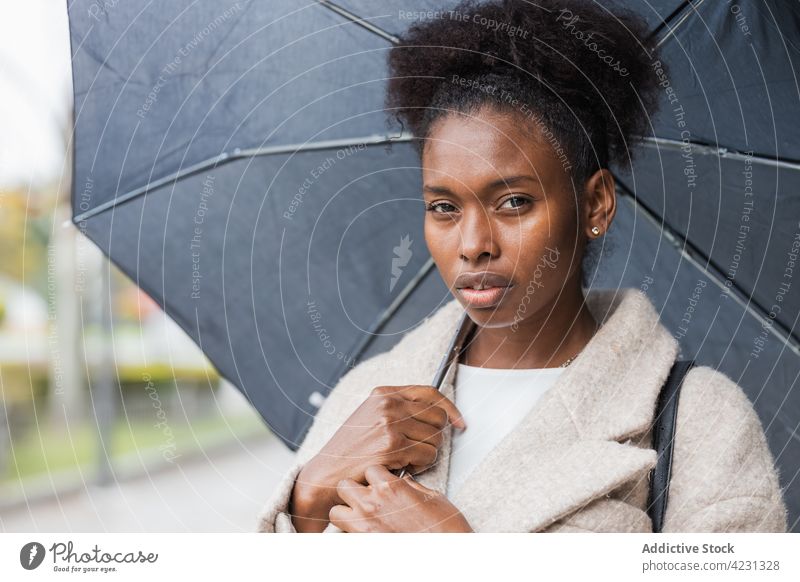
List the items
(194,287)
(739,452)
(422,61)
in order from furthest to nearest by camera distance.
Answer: (194,287), (422,61), (739,452)

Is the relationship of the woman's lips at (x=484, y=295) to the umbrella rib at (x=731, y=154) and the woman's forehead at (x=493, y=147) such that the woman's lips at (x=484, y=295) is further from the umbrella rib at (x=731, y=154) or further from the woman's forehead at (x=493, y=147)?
the umbrella rib at (x=731, y=154)

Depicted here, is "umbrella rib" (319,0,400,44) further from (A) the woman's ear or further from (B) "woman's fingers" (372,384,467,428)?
(B) "woman's fingers" (372,384,467,428)

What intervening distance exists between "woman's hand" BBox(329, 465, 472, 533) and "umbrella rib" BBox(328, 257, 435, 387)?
0.22 m

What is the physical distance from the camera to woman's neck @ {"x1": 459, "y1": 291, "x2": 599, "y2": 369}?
753 mm

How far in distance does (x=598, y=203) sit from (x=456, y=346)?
20cm

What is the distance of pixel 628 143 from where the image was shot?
2.58 ft

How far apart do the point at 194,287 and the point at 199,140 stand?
6.3 inches

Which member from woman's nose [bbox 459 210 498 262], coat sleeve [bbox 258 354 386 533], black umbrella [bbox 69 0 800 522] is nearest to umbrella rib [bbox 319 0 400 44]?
black umbrella [bbox 69 0 800 522]

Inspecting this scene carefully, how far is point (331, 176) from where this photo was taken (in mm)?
874

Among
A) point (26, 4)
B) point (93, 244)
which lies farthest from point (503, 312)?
point (26, 4)

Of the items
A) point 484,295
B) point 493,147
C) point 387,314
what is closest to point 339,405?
point 387,314

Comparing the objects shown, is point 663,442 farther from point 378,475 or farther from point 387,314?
point 387,314

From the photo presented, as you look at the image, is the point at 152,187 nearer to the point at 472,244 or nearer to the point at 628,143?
the point at 472,244

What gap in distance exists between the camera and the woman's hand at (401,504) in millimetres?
678
